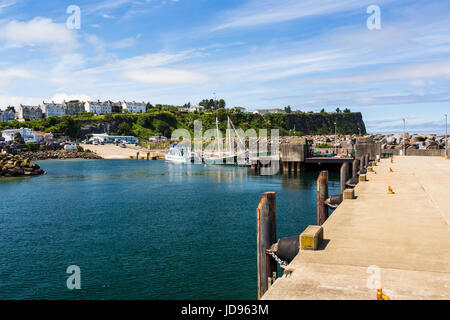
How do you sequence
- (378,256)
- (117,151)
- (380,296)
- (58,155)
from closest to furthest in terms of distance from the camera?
1. (380,296)
2. (378,256)
3. (58,155)
4. (117,151)

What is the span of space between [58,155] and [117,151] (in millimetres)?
26424

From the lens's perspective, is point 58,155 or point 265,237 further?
point 58,155

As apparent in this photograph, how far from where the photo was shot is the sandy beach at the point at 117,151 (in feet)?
564

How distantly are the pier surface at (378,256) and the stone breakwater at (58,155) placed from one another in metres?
162

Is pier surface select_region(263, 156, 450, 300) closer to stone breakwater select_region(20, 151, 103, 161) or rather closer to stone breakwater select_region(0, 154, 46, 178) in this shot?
stone breakwater select_region(0, 154, 46, 178)

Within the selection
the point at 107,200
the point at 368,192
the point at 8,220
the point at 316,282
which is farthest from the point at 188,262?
the point at 107,200

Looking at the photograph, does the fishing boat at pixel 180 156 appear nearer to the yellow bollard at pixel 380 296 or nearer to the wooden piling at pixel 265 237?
the wooden piling at pixel 265 237

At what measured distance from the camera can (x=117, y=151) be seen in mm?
182375

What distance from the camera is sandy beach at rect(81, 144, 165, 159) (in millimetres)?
171875

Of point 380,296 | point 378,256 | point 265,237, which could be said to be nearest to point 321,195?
point 265,237

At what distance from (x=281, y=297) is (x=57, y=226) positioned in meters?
33.3

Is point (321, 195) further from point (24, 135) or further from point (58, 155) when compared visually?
point (24, 135)

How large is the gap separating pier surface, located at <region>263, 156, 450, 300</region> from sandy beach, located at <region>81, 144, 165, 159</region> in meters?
149
